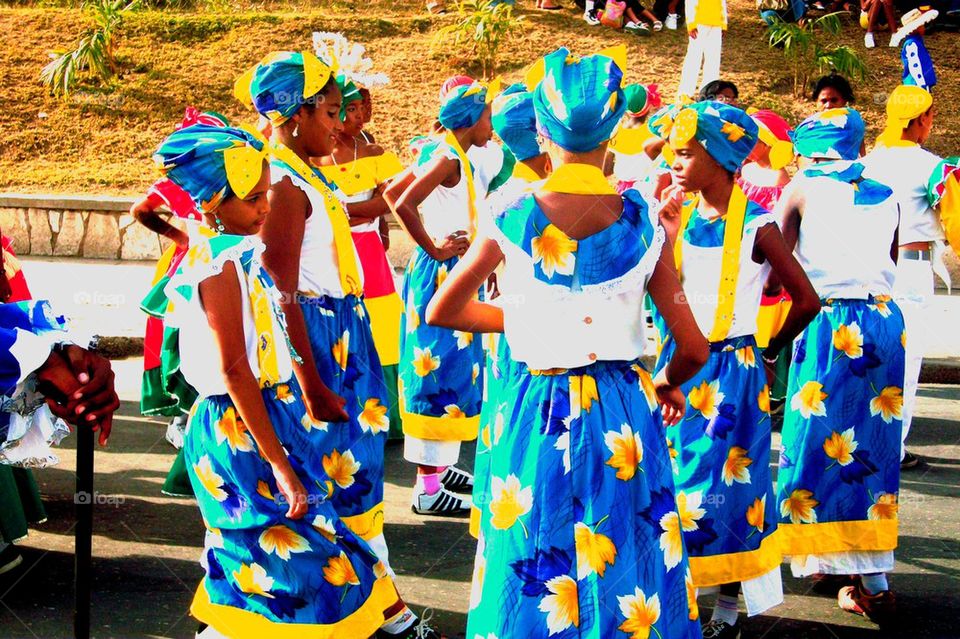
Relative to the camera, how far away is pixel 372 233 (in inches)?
288

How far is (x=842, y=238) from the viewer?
553 centimetres

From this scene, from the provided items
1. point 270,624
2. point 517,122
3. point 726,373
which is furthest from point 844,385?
point 270,624

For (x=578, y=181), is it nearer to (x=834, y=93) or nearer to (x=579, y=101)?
(x=579, y=101)

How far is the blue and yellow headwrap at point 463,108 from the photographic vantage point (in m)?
6.57

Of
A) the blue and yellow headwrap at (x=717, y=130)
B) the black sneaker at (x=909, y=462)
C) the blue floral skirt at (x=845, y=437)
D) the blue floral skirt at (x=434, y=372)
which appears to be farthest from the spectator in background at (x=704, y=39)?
the blue and yellow headwrap at (x=717, y=130)

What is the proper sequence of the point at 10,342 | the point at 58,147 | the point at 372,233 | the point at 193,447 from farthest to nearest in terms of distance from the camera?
the point at 58,147 < the point at 372,233 < the point at 193,447 < the point at 10,342

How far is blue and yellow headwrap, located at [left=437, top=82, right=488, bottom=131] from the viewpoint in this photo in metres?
6.57

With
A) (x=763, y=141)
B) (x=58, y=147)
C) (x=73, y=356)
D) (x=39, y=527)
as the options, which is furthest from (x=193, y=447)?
(x=58, y=147)

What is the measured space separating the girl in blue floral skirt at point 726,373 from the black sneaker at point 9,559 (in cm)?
291

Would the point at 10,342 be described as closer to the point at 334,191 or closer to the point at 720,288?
the point at 334,191

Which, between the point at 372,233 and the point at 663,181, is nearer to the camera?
the point at 663,181

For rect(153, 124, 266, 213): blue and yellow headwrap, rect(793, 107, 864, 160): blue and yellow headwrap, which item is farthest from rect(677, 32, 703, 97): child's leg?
rect(153, 124, 266, 213): blue and yellow headwrap

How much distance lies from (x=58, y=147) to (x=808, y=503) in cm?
1157

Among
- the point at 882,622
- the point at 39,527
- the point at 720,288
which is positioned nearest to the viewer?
the point at 720,288
